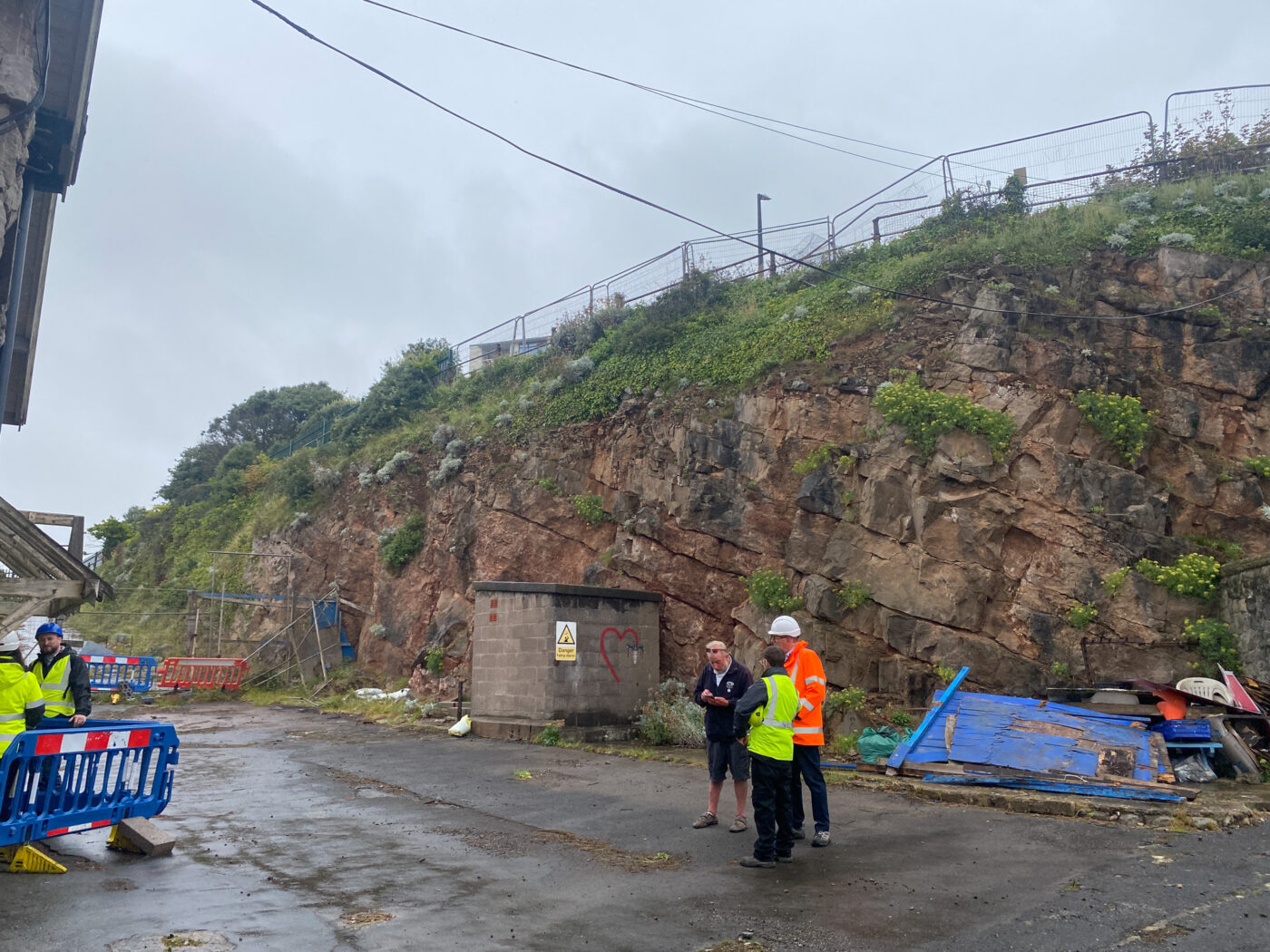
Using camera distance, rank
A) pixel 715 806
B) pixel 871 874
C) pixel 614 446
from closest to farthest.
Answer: pixel 871 874
pixel 715 806
pixel 614 446

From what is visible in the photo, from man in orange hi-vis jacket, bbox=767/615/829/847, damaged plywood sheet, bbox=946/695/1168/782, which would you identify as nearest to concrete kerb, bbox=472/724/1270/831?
damaged plywood sheet, bbox=946/695/1168/782

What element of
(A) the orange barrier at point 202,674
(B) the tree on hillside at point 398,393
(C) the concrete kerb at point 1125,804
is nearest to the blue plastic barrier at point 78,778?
(C) the concrete kerb at point 1125,804

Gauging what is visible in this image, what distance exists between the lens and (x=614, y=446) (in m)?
18.8

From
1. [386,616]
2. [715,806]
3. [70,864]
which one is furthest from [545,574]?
[70,864]

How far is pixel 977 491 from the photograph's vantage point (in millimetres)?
13500

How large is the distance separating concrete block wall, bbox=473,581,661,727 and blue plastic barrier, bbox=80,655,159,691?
13452 millimetres

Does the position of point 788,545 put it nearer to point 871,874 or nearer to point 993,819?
point 993,819

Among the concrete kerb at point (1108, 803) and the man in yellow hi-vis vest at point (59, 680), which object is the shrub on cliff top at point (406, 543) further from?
the man in yellow hi-vis vest at point (59, 680)

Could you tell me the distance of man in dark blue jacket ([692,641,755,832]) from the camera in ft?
23.9

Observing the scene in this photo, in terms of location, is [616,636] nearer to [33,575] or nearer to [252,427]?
[33,575]

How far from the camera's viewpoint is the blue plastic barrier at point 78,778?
18.6ft

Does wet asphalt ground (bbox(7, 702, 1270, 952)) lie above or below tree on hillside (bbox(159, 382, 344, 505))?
below

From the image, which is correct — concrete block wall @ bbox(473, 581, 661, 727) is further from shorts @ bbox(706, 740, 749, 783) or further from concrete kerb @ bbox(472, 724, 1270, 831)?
shorts @ bbox(706, 740, 749, 783)

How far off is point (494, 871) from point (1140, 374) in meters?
13.2
